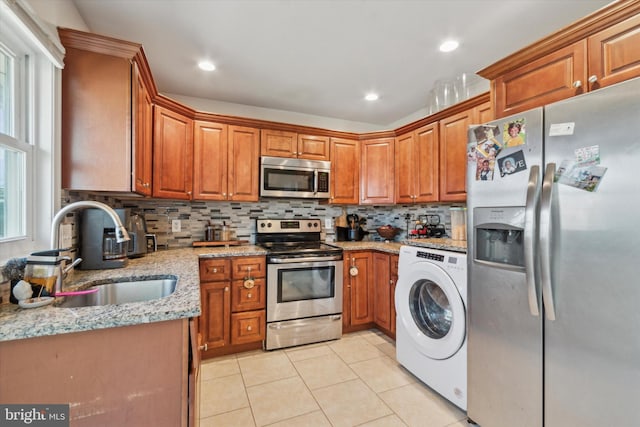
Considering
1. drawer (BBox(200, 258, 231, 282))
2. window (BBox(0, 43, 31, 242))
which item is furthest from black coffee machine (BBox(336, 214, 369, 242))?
window (BBox(0, 43, 31, 242))

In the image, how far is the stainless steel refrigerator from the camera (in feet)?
3.57

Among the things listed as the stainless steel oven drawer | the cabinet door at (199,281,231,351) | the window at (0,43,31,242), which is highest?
the window at (0,43,31,242)

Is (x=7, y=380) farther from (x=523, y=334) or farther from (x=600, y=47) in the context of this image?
(x=600, y=47)

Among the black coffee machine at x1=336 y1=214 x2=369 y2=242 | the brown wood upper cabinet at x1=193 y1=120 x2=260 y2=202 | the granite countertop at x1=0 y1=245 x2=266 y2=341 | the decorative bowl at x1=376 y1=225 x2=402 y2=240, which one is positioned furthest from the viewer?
the black coffee machine at x1=336 y1=214 x2=369 y2=242

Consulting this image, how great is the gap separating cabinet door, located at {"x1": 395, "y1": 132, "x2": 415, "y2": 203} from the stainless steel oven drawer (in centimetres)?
144

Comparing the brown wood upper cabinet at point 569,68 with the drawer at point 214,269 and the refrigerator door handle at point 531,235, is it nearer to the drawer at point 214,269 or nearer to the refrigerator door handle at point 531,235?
the refrigerator door handle at point 531,235

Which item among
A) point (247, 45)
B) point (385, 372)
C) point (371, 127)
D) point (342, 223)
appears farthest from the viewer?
point (371, 127)

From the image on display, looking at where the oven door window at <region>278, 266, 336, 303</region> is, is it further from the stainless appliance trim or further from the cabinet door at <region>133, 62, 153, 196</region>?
the cabinet door at <region>133, 62, 153, 196</region>

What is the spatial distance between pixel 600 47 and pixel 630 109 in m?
0.46

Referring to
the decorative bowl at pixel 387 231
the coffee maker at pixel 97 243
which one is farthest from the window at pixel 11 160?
the decorative bowl at pixel 387 231

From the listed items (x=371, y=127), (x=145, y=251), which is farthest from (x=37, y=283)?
(x=371, y=127)

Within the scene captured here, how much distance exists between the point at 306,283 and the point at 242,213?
110cm

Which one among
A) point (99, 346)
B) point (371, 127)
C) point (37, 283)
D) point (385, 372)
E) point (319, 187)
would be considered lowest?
point (385, 372)

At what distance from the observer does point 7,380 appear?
83 cm
